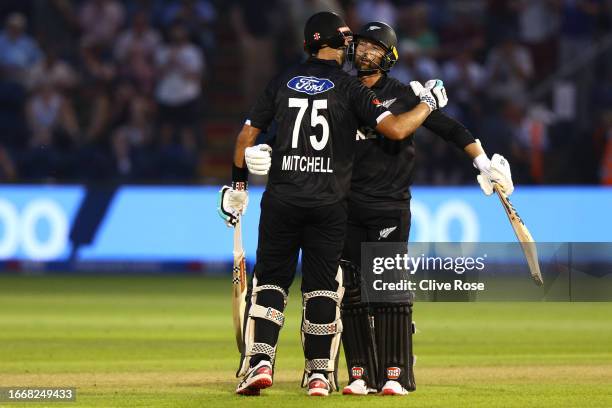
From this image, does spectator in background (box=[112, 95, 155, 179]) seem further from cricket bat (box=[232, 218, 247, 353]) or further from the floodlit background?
cricket bat (box=[232, 218, 247, 353])

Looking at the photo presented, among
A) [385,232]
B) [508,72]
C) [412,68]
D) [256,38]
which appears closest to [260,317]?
[385,232]

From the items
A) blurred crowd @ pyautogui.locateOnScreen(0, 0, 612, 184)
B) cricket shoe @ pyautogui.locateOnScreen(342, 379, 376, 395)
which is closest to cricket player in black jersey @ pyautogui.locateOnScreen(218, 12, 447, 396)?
cricket shoe @ pyautogui.locateOnScreen(342, 379, 376, 395)

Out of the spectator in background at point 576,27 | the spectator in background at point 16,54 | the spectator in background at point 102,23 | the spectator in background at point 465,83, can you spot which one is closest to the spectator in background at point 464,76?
the spectator in background at point 465,83

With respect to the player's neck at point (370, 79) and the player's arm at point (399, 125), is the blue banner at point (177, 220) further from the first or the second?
the player's arm at point (399, 125)

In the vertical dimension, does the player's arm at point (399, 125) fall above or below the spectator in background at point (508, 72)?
above

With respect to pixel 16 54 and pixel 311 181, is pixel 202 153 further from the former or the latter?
pixel 311 181

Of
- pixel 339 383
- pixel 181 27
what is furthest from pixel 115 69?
pixel 339 383

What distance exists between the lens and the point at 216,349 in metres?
12.5

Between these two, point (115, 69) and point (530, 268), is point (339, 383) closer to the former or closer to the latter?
point (530, 268)

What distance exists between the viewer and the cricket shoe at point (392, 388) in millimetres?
9242

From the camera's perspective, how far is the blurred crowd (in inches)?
898

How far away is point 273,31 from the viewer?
2488 centimetres

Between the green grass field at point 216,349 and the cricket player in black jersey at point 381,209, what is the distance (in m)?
0.31

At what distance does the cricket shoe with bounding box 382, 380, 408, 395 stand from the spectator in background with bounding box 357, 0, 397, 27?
52.1ft
